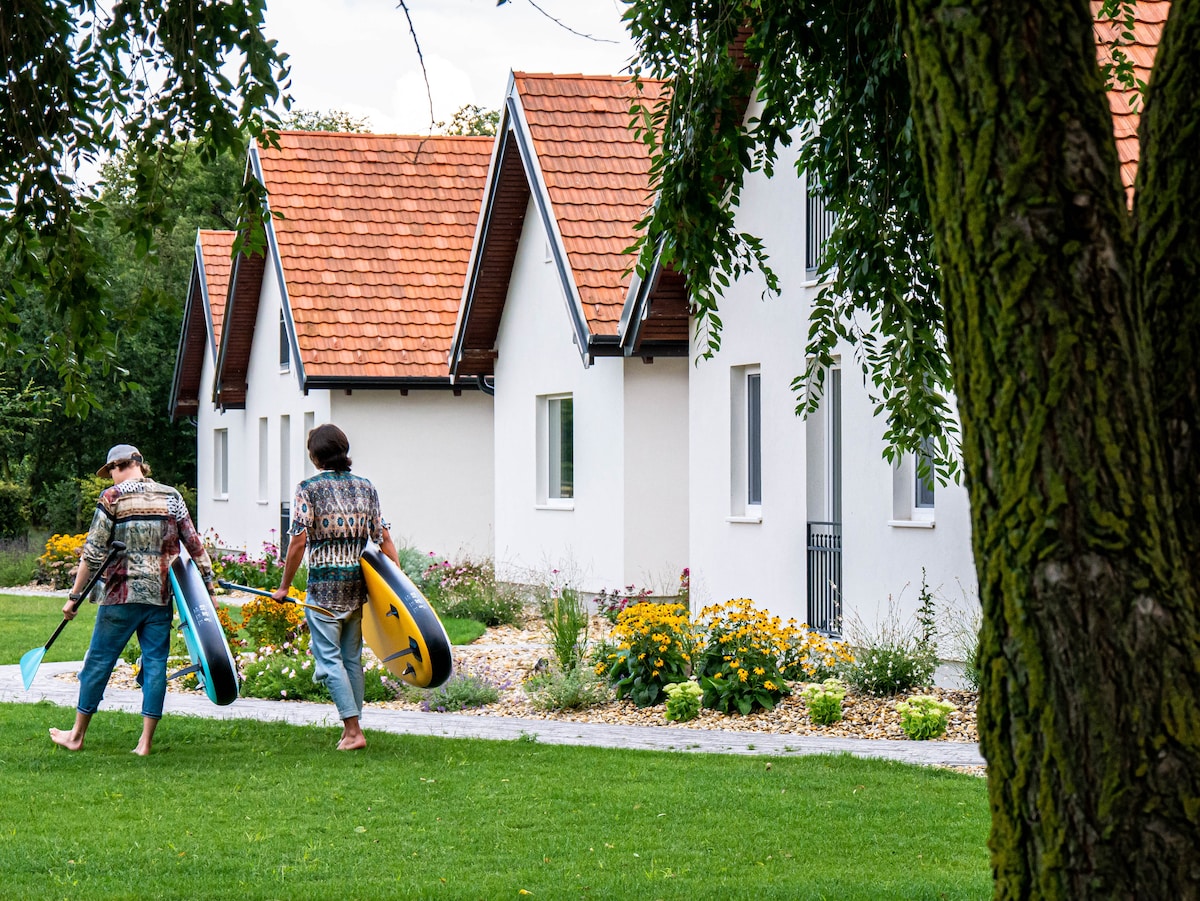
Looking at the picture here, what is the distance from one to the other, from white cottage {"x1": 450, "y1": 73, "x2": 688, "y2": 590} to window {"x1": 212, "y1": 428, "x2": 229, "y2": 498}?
12.8m

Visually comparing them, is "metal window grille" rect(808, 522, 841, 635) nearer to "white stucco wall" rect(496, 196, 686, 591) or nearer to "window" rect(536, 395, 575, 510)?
"white stucco wall" rect(496, 196, 686, 591)

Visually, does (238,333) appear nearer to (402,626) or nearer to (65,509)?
(65,509)

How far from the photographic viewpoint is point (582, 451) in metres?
21.2

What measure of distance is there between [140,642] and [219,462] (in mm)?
26186

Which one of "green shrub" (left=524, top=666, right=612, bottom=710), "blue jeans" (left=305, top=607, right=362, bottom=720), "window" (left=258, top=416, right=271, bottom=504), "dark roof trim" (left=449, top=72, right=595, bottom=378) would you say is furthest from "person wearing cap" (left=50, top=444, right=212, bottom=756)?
"window" (left=258, top=416, right=271, bottom=504)

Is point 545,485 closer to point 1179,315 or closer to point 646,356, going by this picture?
point 646,356

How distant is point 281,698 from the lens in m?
13.3

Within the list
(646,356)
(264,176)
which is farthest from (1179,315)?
(264,176)

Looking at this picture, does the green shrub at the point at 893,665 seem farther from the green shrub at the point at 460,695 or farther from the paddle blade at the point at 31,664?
the paddle blade at the point at 31,664

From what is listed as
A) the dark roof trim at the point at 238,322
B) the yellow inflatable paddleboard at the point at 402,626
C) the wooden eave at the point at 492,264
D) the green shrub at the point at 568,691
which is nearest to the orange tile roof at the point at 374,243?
the dark roof trim at the point at 238,322

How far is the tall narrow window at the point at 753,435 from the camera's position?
17.6 m

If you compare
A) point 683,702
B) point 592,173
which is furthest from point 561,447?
point 683,702

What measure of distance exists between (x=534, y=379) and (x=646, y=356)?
3.73 meters

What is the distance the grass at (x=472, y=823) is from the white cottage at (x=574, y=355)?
30.4 ft
